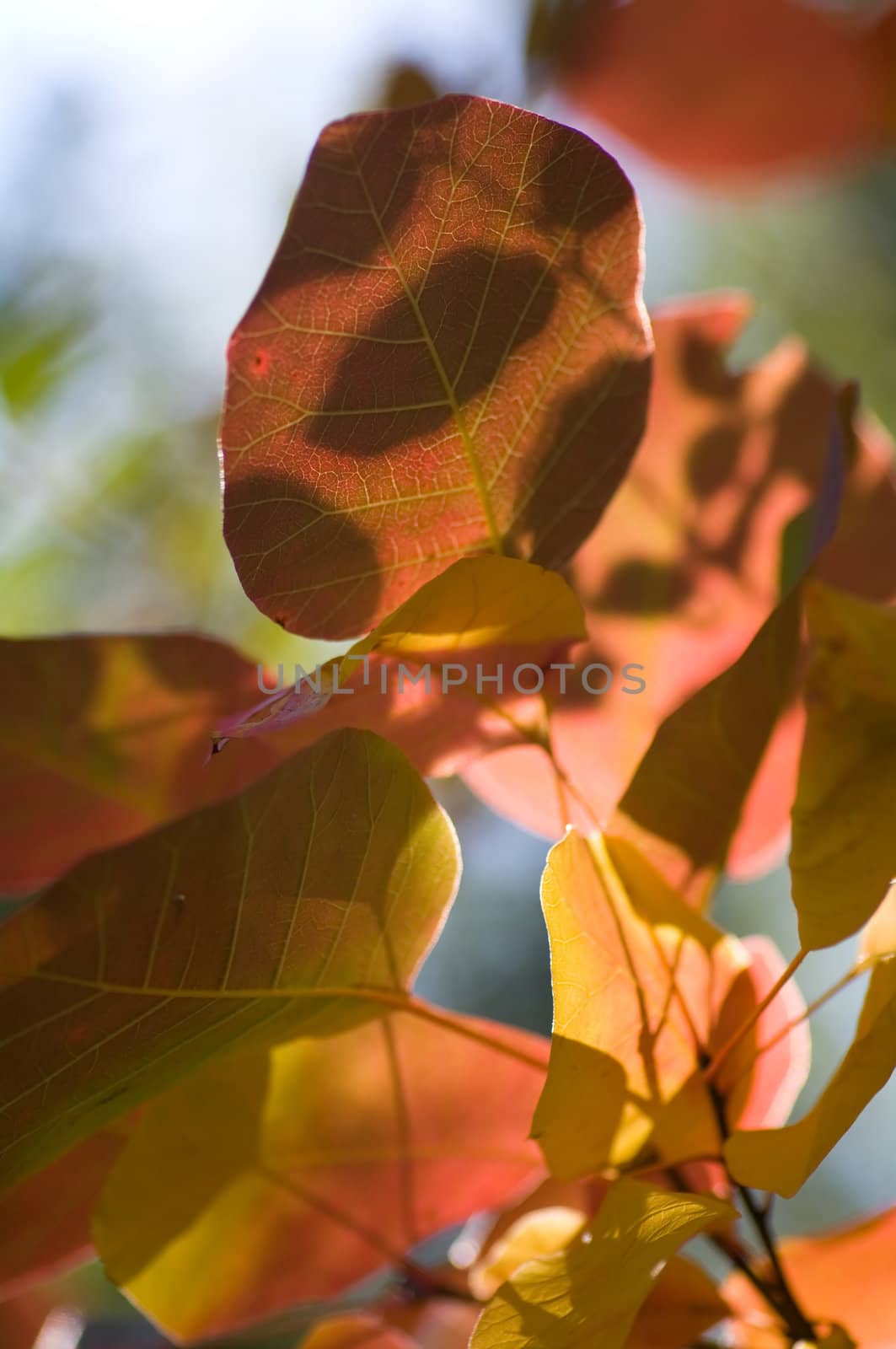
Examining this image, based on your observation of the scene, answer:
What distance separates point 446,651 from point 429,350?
96mm

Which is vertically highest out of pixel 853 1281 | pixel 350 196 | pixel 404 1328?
pixel 350 196

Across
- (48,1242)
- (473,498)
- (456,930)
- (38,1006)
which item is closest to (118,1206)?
(48,1242)

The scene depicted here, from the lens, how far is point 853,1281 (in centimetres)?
49

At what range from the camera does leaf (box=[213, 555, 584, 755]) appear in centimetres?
30

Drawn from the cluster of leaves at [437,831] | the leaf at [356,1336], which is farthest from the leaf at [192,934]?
the leaf at [356,1336]

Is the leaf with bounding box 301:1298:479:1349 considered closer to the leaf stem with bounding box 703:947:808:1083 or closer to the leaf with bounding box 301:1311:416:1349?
the leaf with bounding box 301:1311:416:1349

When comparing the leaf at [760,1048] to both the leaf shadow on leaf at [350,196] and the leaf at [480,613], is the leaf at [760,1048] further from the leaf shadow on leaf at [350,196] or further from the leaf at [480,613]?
the leaf shadow on leaf at [350,196]

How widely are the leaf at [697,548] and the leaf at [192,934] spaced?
145mm

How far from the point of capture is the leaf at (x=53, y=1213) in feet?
1.38

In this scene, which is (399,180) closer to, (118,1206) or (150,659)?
(150,659)

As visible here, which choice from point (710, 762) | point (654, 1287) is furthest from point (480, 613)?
point (654, 1287)

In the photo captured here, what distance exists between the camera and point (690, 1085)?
1.24 ft

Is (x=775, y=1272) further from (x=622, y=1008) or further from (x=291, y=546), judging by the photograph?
(x=291, y=546)

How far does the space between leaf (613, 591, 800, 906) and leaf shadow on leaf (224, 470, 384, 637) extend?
114 millimetres
